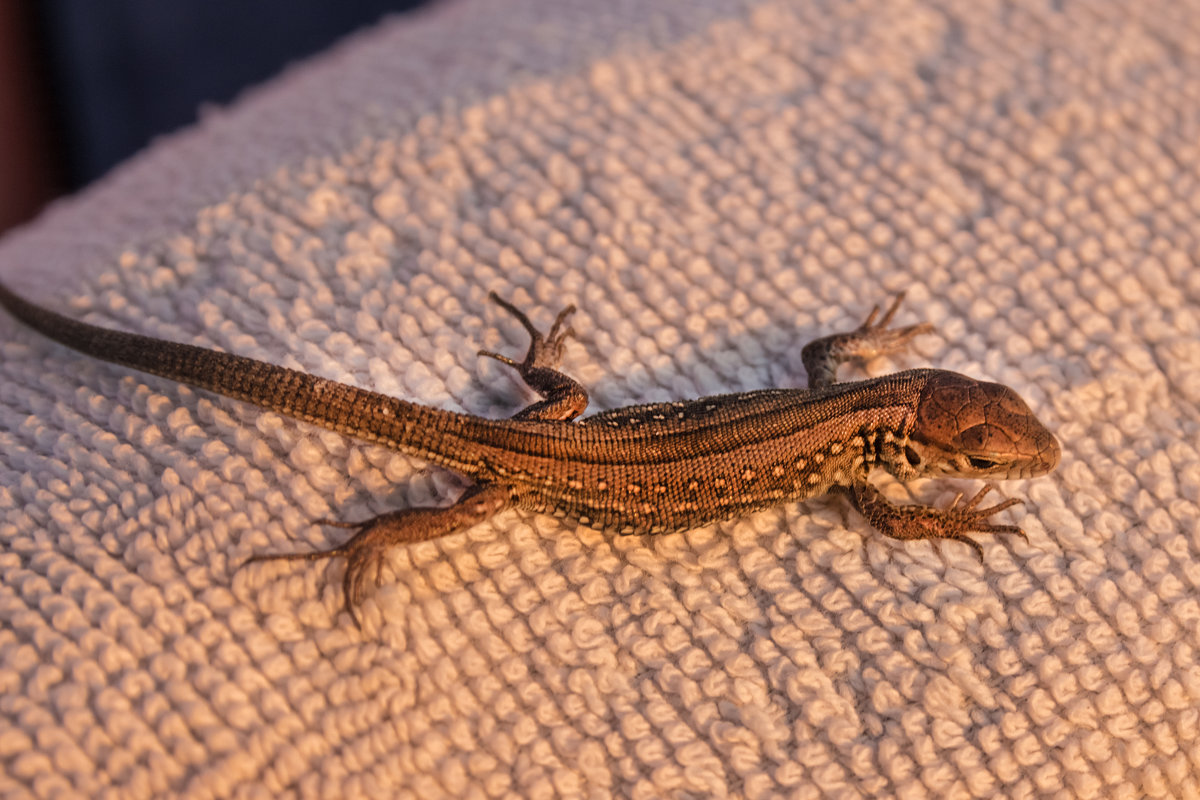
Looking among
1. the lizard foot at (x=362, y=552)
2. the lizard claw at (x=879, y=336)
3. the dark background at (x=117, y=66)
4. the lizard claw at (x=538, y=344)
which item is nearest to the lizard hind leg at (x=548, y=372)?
the lizard claw at (x=538, y=344)

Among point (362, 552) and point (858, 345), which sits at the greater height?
point (858, 345)

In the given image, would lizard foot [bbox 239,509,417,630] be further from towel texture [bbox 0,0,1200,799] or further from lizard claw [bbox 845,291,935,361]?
lizard claw [bbox 845,291,935,361]

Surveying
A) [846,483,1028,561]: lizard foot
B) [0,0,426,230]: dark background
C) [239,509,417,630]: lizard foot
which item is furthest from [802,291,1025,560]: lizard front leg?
[0,0,426,230]: dark background

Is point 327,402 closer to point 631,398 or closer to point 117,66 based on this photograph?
point 631,398

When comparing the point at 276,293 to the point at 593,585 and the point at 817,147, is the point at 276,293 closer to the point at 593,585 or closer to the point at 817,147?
the point at 593,585

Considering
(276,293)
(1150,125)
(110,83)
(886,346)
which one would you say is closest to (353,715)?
(276,293)

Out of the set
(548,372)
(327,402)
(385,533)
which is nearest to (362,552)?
(385,533)

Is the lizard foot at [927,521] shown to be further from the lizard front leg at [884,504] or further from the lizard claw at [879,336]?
the lizard claw at [879,336]

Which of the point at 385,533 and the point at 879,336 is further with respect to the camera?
the point at 879,336
